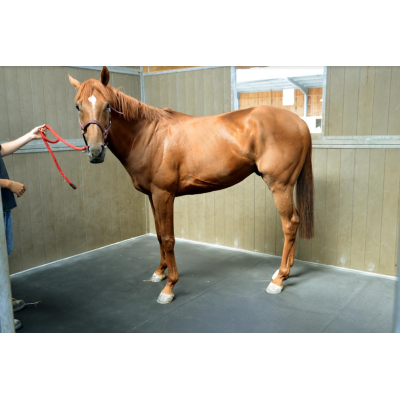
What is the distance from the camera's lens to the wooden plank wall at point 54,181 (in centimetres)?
327

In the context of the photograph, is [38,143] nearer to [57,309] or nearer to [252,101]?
[57,309]

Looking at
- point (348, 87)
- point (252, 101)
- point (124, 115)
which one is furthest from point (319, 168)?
point (124, 115)

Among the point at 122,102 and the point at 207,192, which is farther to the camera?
the point at 207,192

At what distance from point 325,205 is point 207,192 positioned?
1129 millimetres

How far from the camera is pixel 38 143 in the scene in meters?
3.42

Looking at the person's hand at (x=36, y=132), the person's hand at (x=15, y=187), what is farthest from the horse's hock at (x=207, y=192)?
the person's hand at (x=15, y=187)

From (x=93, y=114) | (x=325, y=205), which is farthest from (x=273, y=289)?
(x=93, y=114)

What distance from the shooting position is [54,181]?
3.59m

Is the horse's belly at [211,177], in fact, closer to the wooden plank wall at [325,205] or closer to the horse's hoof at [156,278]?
the horse's hoof at [156,278]

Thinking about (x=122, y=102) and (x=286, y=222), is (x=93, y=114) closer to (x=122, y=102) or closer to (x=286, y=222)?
(x=122, y=102)

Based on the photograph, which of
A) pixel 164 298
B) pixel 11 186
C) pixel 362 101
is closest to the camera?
pixel 11 186

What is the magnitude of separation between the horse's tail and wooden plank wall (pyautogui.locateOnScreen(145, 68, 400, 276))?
0.49 metres

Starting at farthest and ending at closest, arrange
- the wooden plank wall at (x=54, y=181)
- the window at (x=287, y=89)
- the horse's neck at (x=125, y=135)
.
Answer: the window at (x=287, y=89), the wooden plank wall at (x=54, y=181), the horse's neck at (x=125, y=135)

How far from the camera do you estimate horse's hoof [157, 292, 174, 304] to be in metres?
2.66
